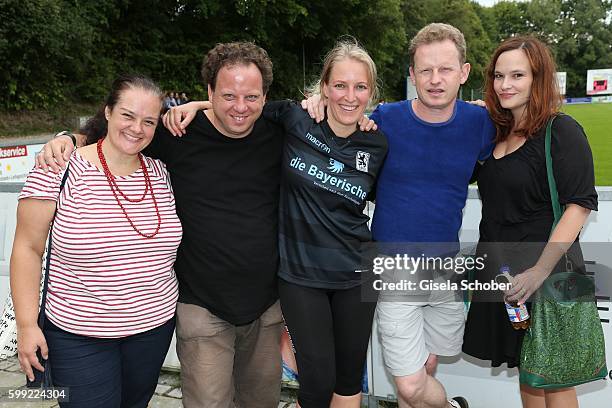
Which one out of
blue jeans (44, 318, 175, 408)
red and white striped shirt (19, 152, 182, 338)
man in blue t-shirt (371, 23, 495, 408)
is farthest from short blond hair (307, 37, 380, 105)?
blue jeans (44, 318, 175, 408)

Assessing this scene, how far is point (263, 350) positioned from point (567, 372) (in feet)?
4.98

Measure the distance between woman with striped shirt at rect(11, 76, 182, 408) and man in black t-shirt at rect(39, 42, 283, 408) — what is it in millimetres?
190

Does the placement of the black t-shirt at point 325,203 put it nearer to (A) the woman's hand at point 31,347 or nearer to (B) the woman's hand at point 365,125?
(B) the woman's hand at point 365,125

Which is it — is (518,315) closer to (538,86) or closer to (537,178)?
(537,178)

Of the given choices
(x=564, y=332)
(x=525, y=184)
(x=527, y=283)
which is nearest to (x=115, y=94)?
(x=525, y=184)

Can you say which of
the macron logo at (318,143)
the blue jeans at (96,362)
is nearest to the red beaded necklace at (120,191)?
the blue jeans at (96,362)

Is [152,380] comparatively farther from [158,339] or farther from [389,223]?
[389,223]

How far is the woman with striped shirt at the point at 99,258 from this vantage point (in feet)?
7.90

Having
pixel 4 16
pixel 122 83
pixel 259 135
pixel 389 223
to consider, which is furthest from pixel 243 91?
pixel 4 16

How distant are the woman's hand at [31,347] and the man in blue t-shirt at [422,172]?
5.33 feet

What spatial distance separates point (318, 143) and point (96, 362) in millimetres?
1429

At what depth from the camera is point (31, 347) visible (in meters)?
2.40

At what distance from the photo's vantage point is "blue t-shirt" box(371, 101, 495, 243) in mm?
2805

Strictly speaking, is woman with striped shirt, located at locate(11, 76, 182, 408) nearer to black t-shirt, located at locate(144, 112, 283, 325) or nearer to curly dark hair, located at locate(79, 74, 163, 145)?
curly dark hair, located at locate(79, 74, 163, 145)
